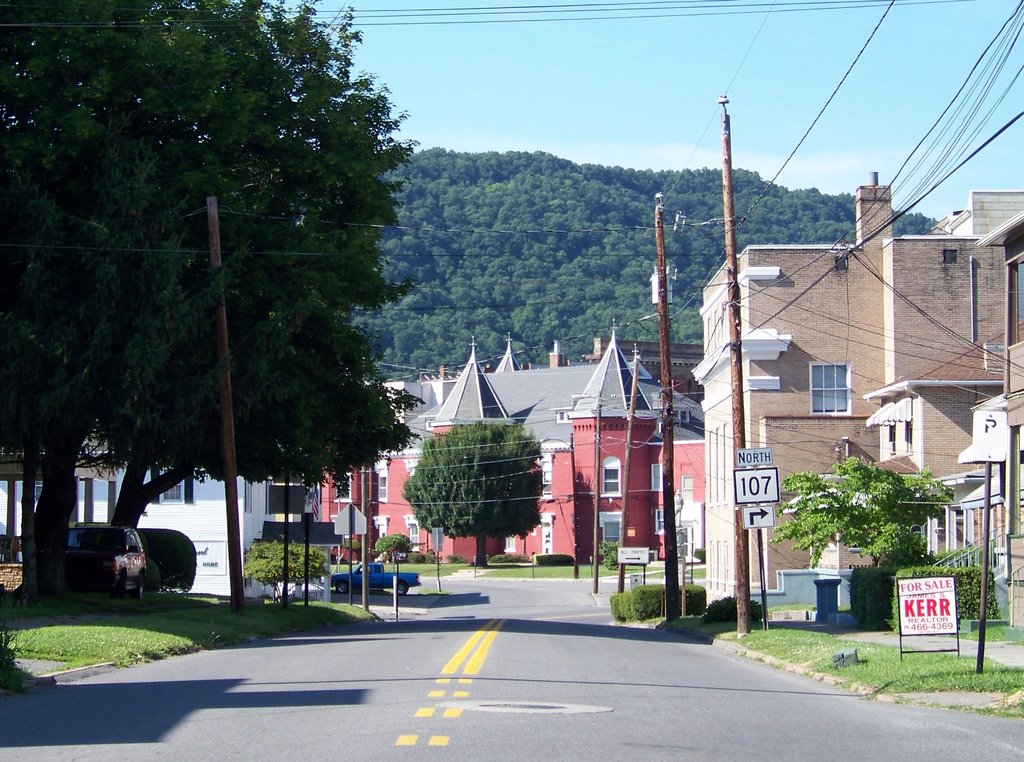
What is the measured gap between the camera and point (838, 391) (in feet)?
159

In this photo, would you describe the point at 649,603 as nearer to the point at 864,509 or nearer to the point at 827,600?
the point at 827,600

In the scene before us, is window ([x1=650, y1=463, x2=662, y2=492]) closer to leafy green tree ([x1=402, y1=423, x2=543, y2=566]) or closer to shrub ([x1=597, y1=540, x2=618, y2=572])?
shrub ([x1=597, y1=540, x2=618, y2=572])

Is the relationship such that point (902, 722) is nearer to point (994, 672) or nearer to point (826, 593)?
point (994, 672)

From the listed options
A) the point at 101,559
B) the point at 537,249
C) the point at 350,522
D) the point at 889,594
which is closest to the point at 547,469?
the point at 537,249

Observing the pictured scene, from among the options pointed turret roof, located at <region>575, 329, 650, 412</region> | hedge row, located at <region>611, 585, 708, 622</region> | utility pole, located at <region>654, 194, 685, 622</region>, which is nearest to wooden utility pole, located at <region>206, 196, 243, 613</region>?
utility pole, located at <region>654, 194, 685, 622</region>

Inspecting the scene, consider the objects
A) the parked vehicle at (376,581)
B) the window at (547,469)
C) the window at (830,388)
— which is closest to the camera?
the window at (830,388)

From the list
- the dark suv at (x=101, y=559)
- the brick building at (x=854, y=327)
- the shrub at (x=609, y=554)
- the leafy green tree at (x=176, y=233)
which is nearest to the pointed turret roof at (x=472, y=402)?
the shrub at (x=609, y=554)

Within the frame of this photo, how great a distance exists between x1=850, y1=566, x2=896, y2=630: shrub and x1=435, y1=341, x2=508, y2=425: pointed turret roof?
67.7 meters

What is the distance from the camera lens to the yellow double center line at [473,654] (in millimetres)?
16516

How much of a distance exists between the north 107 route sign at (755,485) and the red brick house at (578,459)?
5818cm

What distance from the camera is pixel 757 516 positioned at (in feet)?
80.5

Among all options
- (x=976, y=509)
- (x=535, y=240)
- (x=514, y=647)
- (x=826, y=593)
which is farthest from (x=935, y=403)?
(x=535, y=240)

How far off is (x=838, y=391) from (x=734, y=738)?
127 feet

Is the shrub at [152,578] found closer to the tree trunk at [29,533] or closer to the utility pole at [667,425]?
the tree trunk at [29,533]
